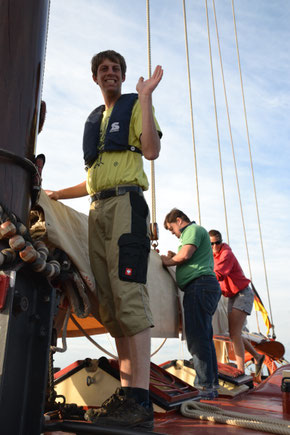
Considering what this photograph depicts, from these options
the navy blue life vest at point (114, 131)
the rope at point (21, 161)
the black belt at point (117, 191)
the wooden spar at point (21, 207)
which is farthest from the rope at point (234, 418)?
the rope at point (21, 161)

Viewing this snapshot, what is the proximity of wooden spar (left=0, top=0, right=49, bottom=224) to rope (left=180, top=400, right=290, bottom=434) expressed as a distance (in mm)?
1215

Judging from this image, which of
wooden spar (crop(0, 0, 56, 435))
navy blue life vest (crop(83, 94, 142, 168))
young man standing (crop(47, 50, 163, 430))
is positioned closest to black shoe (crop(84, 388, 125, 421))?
young man standing (crop(47, 50, 163, 430))

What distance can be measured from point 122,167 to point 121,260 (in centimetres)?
41

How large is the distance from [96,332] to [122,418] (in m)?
1.12

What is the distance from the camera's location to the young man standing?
1.59 metres

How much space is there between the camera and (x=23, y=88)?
4.37 feet

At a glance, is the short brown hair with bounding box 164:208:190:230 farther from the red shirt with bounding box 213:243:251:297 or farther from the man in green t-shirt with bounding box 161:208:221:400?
the red shirt with bounding box 213:243:251:297

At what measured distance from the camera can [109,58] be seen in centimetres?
194

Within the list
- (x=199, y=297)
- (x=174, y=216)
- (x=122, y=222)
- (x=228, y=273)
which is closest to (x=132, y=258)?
(x=122, y=222)

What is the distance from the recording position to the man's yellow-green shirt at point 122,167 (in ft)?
5.87

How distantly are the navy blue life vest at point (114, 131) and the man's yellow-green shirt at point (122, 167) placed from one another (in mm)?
21

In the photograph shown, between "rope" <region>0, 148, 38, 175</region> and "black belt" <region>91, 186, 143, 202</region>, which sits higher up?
"black belt" <region>91, 186, 143, 202</region>

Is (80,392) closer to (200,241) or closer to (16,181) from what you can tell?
(16,181)

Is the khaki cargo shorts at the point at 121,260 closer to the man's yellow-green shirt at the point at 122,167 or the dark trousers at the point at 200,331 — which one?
the man's yellow-green shirt at the point at 122,167
